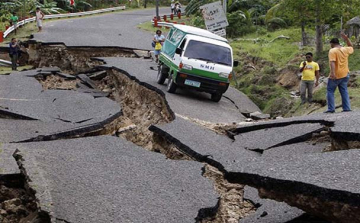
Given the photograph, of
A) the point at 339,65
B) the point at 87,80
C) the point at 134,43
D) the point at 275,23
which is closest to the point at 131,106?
the point at 87,80

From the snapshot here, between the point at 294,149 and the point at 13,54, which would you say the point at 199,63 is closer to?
the point at 294,149

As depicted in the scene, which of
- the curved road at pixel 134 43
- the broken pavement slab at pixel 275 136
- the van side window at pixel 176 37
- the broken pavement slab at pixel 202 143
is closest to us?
the broken pavement slab at pixel 202 143

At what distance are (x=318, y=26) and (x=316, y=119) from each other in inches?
382

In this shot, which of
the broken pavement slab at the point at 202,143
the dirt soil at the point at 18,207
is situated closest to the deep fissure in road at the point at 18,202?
the dirt soil at the point at 18,207

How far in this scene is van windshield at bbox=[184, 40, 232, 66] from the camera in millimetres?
15523

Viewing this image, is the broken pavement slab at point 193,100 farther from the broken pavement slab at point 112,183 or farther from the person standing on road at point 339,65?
the broken pavement slab at point 112,183

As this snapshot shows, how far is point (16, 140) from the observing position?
1028cm

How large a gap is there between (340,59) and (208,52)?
518 cm

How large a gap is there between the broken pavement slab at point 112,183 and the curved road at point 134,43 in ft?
14.2

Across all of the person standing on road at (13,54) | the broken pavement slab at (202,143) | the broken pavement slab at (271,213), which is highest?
the broken pavement slab at (271,213)

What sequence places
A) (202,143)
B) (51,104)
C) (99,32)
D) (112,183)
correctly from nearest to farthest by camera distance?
(112,183) < (202,143) < (51,104) < (99,32)

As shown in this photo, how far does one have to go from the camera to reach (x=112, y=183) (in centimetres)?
763

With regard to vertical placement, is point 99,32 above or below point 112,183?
below

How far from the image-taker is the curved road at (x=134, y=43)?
14399 millimetres
